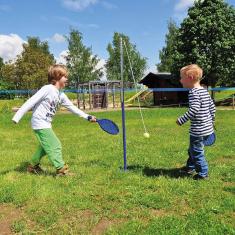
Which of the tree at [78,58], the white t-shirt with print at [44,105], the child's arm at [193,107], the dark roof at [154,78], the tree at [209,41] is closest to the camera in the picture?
the child's arm at [193,107]

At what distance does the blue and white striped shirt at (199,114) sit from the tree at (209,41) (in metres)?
30.8

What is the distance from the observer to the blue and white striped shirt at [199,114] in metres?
6.43

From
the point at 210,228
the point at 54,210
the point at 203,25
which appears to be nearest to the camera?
the point at 210,228

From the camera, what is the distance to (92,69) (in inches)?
2391

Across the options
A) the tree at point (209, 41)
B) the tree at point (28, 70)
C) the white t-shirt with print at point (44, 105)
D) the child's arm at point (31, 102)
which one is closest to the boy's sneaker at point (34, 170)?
the white t-shirt with print at point (44, 105)

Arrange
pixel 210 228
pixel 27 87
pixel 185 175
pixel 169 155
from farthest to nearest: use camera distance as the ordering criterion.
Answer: pixel 27 87 → pixel 169 155 → pixel 185 175 → pixel 210 228

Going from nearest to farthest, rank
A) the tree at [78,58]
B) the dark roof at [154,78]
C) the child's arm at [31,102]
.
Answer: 1. the child's arm at [31,102]
2. the dark roof at [154,78]
3. the tree at [78,58]

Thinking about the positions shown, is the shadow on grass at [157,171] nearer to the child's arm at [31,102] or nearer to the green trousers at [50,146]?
the green trousers at [50,146]

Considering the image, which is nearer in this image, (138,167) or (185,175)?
(185,175)

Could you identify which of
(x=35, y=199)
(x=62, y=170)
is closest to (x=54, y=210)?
(x=35, y=199)

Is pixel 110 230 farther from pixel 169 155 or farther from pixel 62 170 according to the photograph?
pixel 169 155

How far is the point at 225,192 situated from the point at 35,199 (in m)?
2.75

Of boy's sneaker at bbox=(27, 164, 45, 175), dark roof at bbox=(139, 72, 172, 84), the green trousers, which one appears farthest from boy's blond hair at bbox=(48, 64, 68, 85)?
dark roof at bbox=(139, 72, 172, 84)

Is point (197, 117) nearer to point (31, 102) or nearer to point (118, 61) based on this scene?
point (31, 102)
